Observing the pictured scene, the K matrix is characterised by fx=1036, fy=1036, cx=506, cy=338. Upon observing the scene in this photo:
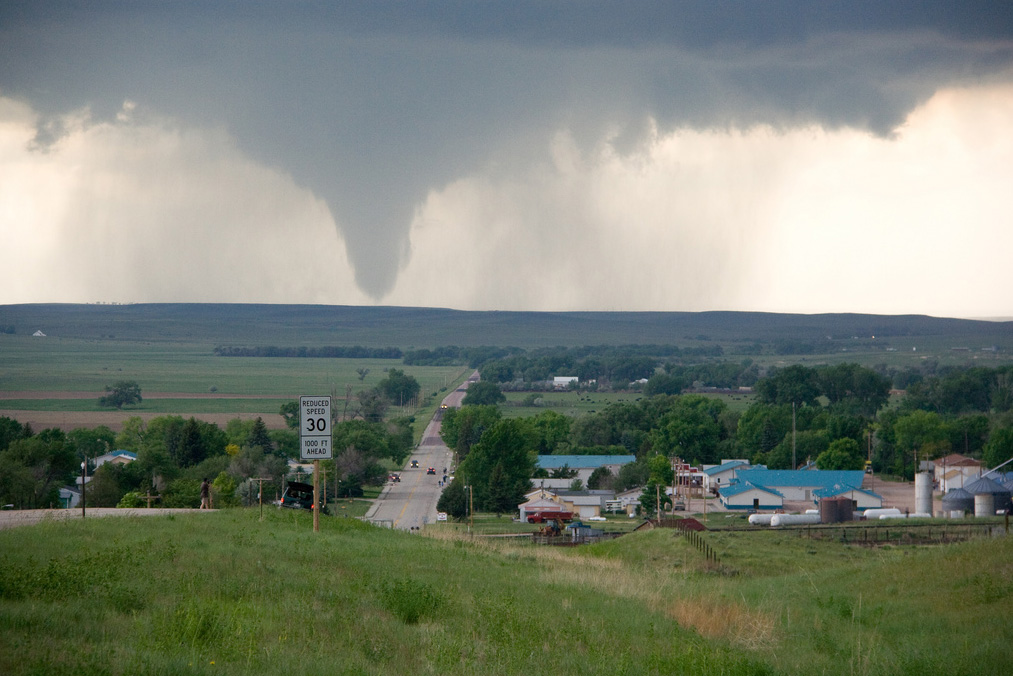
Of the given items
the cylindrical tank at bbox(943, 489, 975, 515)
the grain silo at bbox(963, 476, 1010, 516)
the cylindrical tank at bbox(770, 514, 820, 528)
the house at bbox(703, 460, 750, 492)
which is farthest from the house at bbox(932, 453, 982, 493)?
the house at bbox(703, 460, 750, 492)

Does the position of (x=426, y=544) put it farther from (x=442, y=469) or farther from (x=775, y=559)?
(x=442, y=469)

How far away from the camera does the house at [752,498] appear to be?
247 ft

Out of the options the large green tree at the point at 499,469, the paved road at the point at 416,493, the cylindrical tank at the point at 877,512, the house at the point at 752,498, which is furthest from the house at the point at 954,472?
the paved road at the point at 416,493

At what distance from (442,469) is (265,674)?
285 ft

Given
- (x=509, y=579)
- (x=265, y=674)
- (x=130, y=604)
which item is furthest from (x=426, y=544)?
(x=265, y=674)

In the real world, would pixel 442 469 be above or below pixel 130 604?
below

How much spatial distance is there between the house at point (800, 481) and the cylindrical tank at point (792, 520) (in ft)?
39.3

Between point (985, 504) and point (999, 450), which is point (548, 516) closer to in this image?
point (985, 504)

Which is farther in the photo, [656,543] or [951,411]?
[951,411]

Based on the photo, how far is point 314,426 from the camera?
2244cm

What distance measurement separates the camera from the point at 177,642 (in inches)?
448

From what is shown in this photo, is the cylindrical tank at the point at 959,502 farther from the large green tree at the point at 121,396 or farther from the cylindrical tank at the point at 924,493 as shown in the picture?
the large green tree at the point at 121,396

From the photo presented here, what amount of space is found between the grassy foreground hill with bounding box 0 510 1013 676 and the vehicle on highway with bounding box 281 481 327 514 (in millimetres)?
8857

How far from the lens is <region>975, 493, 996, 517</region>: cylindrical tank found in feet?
204
